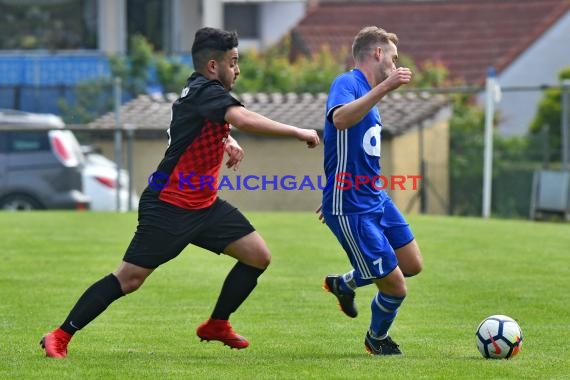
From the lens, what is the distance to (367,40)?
8.08 metres

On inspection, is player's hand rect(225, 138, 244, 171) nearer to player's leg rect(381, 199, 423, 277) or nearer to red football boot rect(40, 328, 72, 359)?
player's leg rect(381, 199, 423, 277)

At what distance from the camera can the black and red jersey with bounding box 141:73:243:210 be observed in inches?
305

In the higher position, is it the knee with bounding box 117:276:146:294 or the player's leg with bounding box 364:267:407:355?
the knee with bounding box 117:276:146:294

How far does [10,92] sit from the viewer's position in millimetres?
26578

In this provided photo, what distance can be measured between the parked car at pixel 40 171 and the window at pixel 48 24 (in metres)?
13.3

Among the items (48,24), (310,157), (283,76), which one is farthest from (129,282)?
(48,24)

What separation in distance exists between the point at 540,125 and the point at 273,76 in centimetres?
606

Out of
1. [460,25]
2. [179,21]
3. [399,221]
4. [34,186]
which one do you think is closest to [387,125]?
[34,186]

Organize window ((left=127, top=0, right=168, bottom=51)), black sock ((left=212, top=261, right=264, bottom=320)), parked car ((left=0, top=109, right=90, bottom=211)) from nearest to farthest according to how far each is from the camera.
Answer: black sock ((left=212, top=261, right=264, bottom=320)) < parked car ((left=0, top=109, right=90, bottom=211)) < window ((left=127, top=0, right=168, bottom=51))

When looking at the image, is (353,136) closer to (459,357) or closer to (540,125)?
(459,357)

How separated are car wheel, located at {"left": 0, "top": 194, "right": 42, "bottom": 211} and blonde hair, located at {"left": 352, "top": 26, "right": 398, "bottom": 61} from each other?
1481 centimetres

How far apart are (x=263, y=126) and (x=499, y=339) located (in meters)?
1.85

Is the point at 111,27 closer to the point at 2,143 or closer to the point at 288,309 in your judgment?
the point at 2,143

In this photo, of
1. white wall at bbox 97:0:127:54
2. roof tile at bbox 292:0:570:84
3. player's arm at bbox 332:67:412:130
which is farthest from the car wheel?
roof tile at bbox 292:0:570:84
